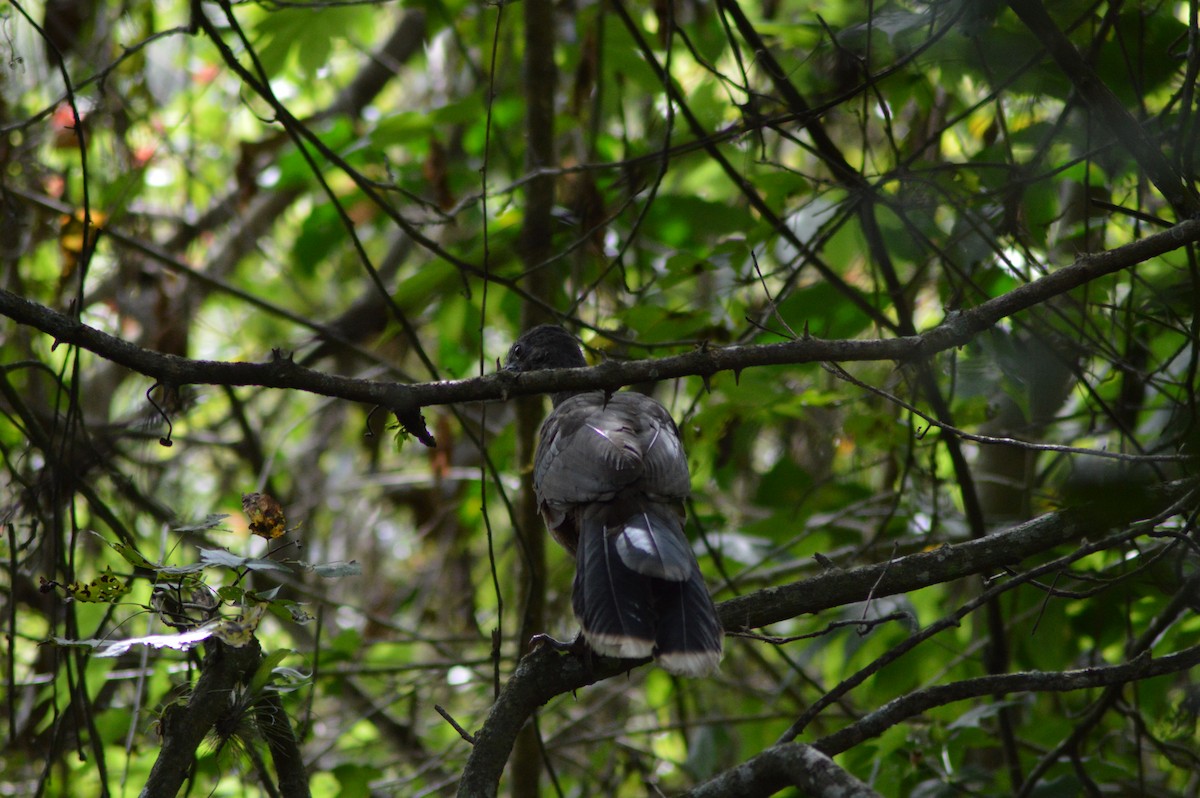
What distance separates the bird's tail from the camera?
2.57 m

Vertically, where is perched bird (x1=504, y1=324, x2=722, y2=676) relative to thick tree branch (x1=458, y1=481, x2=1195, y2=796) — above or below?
above

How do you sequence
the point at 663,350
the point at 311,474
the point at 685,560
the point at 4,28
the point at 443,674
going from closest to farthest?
the point at 685,560 < the point at 4,28 < the point at 663,350 < the point at 443,674 < the point at 311,474

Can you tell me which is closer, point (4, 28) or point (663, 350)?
point (4, 28)

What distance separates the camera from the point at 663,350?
405 centimetres

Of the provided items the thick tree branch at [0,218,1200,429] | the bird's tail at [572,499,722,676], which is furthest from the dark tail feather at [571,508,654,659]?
the thick tree branch at [0,218,1200,429]

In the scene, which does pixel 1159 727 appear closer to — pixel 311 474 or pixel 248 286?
pixel 311 474

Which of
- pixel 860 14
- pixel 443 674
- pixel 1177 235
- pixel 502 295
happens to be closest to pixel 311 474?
pixel 443 674

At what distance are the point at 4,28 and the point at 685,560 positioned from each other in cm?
284

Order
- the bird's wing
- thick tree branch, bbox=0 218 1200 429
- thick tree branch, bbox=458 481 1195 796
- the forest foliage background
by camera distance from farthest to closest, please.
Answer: the bird's wing
thick tree branch, bbox=458 481 1195 796
the forest foliage background
thick tree branch, bbox=0 218 1200 429

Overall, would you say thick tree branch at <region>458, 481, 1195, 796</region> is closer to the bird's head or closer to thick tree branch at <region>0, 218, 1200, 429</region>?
thick tree branch at <region>0, 218, 1200, 429</region>

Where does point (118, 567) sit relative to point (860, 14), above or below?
below

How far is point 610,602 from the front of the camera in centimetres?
272

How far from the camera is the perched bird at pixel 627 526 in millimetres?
Result: 2613

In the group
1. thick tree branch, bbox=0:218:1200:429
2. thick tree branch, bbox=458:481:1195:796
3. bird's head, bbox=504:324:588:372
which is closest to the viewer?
thick tree branch, bbox=0:218:1200:429
